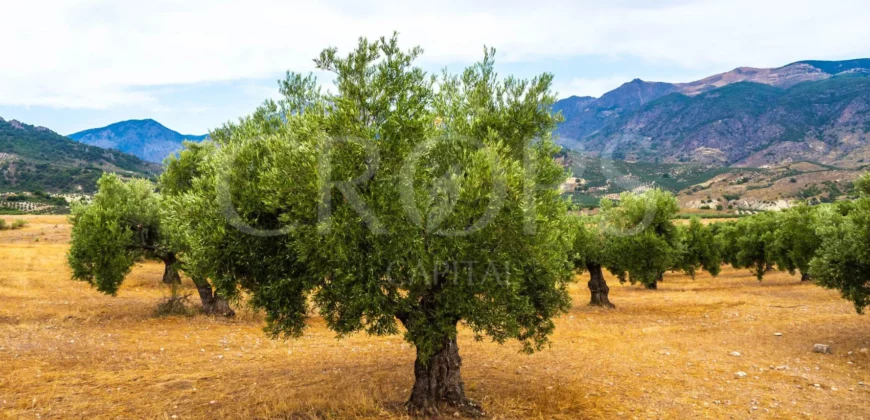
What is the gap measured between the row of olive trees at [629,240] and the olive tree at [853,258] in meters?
15.3

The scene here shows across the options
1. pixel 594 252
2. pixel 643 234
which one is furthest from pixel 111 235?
pixel 643 234

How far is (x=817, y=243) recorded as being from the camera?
4709 cm

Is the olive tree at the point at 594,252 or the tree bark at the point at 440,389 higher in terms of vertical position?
the olive tree at the point at 594,252

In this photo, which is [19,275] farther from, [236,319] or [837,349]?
[837,349]

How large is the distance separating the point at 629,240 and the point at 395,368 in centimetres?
2527

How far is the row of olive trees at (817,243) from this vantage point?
21.5 m

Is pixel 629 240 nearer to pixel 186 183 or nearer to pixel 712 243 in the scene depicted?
pixel 186 183

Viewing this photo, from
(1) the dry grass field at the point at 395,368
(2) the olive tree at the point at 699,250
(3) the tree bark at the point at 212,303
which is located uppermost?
(2) the olive tree at the point at 699,250

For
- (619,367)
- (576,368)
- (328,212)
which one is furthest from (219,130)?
(619,367)

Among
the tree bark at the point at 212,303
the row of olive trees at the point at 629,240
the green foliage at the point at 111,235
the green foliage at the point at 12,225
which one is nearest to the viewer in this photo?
the green foliage at the point at 111,235

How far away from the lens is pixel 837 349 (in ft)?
73.0

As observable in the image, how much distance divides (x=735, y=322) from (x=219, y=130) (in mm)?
31369

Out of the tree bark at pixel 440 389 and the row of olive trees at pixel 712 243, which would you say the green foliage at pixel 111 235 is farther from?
the row of olive trees at pixel 712 243

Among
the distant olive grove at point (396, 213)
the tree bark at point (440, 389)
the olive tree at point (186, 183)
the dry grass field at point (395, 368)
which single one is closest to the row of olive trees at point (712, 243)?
the dry grass field at point (395, 368)
